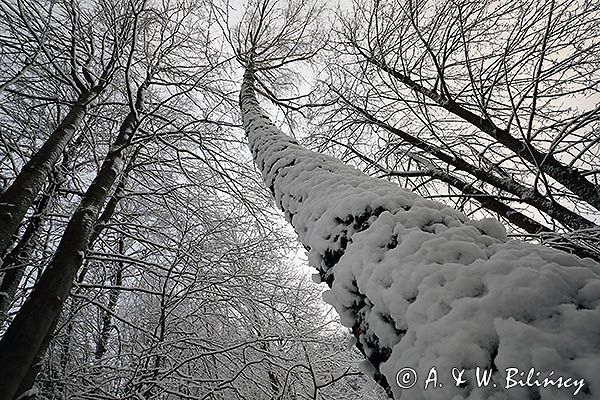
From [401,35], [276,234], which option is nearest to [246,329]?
[276,234]

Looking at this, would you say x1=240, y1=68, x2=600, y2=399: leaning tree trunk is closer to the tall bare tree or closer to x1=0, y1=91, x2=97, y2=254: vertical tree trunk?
the tall bare tree

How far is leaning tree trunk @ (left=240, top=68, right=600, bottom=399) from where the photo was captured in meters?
0.54

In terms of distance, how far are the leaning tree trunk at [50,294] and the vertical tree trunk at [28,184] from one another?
37cm

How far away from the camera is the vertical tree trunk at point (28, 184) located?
2406mm

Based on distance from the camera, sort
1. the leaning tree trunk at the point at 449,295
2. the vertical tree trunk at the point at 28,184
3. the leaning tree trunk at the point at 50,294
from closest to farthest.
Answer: the leaning tree trunk at the point at 449,295 < the leaning tree trunk at the point at 50,294 < the vertical tree trunk at the point at 28,184

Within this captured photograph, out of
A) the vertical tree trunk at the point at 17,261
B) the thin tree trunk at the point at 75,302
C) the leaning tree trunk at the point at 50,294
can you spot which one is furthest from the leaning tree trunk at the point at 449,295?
the vertical tree trunk at the point at 17,261

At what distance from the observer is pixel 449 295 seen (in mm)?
700

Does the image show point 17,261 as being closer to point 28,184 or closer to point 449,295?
point 28,184

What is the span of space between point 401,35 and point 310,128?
1.88 meters

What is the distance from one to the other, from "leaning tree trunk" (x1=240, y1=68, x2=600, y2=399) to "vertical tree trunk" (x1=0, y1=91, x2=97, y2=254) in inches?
97.4

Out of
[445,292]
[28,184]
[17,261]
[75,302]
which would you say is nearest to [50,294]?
[28,184]

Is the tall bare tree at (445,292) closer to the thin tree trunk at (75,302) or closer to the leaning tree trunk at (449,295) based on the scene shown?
the leaning tree trunk at (449,295)

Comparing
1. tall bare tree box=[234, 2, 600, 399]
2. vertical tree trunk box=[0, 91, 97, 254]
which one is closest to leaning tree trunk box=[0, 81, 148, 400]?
vertical tree trunk box=[0, 91, 97, 254]

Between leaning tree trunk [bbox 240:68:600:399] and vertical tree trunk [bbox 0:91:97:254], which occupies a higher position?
vertical tree trunk [bbox 0:91:97:254]
